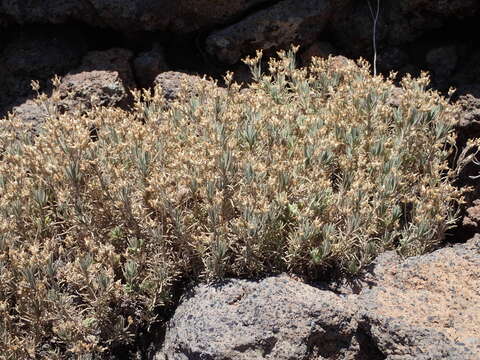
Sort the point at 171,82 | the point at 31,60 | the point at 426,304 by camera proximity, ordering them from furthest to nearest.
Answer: the point at 31,60 → the point at 171,82 → the point at 426,304

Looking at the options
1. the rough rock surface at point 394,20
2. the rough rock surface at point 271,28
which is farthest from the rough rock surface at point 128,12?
the rough rock surface at point 394,20

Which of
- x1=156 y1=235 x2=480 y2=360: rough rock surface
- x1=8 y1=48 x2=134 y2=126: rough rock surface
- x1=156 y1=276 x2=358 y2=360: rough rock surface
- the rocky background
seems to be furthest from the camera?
x1=8 y1=48 x2=134 y2=126: rough rock surface

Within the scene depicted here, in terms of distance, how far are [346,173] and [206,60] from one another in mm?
2418

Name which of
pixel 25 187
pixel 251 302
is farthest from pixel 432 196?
pixel 25 187

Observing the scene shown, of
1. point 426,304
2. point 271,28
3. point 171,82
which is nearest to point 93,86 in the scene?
point 171,82

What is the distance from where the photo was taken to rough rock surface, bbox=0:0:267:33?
5992 millimetres

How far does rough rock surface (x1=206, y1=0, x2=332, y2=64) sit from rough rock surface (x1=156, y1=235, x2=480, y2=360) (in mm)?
2812

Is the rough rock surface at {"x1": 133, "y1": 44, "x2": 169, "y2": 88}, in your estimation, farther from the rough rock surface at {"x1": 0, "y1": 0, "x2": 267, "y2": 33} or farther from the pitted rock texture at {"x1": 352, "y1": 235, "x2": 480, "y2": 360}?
the pitted rock texture at {"x1": 352, "y1": 235, "x2": 480, "y2": 360}

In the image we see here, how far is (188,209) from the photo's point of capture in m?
4.39

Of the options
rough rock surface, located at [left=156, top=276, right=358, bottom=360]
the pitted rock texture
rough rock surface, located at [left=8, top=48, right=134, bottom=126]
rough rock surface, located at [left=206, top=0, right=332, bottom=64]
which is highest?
rough rock surface, located at [left=206, top=0, right=332, bottom=64]

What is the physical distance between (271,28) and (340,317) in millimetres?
3185

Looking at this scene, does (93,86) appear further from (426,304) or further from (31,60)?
(426,304)

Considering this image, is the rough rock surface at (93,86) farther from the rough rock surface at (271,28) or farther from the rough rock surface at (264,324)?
the rough rock surface at (264,324)

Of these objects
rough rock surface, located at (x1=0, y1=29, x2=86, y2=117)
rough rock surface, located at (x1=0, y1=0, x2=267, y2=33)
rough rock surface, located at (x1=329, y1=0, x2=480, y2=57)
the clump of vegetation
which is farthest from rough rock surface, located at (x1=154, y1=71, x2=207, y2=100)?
rough rock surface, located at (x1=329, y1=0, x2=480, y2=57)
